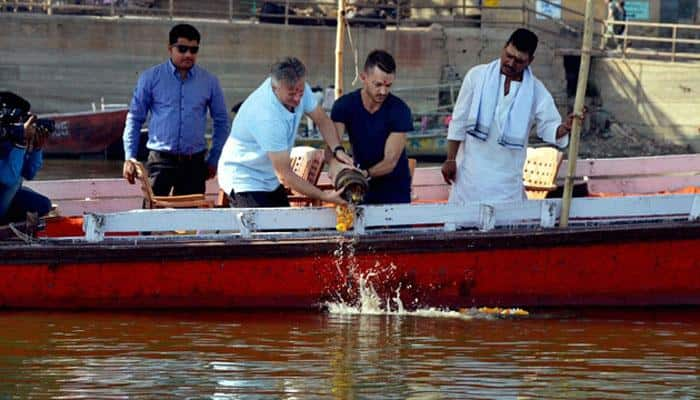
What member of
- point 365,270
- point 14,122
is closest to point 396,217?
point 365,270

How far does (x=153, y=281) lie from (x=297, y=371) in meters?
1.90

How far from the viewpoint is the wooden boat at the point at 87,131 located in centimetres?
2630

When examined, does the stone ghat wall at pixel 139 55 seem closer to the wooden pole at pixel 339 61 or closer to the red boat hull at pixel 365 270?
the wooden pole at pixel 339 61

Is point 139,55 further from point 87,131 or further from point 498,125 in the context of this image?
point 498,125

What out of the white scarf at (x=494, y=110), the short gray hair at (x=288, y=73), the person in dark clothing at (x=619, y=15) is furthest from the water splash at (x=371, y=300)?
the person in dark clothing at (x=619, y=15)

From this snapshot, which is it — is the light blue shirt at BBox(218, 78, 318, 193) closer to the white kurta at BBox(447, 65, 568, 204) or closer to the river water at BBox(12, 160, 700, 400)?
the river water at BBox(12, 160, 700, 400)

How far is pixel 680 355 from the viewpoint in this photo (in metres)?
9.61

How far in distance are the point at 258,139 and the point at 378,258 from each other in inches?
47.5

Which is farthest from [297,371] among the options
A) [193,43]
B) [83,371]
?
[193,43]

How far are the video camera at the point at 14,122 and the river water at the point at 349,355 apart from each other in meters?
1.23

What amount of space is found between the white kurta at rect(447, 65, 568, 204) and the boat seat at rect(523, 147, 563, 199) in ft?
4.09

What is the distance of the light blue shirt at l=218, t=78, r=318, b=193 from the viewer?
9.91 metres

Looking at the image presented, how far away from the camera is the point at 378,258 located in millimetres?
10438

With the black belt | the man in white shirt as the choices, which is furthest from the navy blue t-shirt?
the black belt
